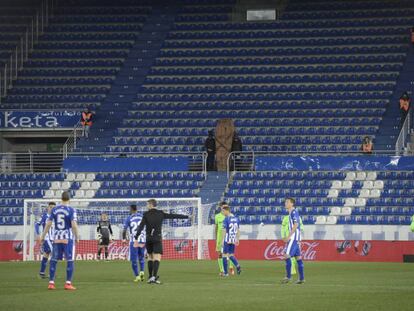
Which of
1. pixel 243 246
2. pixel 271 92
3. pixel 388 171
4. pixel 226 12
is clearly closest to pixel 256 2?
pixel 226 12

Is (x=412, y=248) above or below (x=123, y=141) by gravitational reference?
below

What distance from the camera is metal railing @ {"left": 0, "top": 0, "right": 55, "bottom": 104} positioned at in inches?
1917

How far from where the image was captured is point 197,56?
1921 inches

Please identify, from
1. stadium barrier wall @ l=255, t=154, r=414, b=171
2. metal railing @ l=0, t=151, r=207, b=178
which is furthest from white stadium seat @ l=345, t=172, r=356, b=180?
metal railing @ l=0, t=151, r=207, b=178

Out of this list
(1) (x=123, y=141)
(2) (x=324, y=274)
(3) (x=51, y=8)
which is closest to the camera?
(2) (x=324, y=274)

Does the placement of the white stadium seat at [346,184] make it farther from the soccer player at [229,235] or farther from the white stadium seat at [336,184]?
the soccer player at [229,235]

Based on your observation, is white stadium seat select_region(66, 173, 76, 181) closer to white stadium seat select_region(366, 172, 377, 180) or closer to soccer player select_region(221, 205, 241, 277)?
white stadium seat select_region(366, 172, 377, 180)

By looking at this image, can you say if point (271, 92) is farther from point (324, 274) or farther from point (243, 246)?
point (324, 274)

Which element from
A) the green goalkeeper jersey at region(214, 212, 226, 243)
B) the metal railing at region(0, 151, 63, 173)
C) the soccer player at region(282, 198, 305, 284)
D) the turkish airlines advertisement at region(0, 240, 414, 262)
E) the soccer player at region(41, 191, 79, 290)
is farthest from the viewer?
the metal railing at region(0, 151, 63, 173)

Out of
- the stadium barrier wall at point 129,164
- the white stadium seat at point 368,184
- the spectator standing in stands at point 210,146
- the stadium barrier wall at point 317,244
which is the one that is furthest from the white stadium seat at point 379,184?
the stadium barrier wall at point 129,164

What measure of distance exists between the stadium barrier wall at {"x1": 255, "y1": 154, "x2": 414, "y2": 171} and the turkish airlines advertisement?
Answer: 491 centimetres

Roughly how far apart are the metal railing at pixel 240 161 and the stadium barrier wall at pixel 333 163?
691mm

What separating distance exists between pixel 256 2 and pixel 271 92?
6.53m

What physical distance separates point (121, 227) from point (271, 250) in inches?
222
